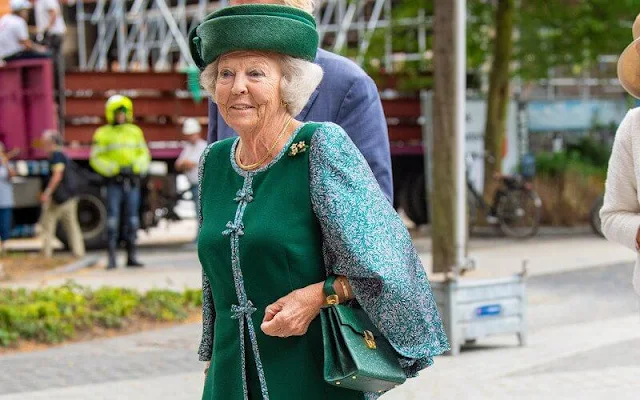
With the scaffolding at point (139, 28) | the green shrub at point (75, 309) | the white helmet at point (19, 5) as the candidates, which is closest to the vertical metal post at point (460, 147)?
the green shrub at point (75, 309)

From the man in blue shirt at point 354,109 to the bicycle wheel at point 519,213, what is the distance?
14.8 meters

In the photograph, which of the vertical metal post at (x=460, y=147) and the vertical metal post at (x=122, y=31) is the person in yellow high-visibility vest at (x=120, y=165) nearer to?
the vertical metal post at (x=460, y=147)

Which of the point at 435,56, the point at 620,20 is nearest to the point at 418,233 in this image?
the point at 620,20

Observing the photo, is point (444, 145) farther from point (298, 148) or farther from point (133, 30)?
point (133, 30)

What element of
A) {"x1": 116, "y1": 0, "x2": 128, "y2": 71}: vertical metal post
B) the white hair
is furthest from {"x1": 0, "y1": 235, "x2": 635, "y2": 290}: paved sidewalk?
{"x1": 116, "y1": 0, "x2": 128, "y2": 71}: vertical metal post

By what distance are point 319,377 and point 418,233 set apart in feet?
56.1

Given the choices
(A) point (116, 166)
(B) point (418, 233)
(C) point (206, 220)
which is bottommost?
(B) point (418, 233)

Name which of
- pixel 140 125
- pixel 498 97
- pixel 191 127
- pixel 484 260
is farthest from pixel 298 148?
pixel 498 97

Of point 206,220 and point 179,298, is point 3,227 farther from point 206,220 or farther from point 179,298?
point 206,220

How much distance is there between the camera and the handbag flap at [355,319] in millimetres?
3426

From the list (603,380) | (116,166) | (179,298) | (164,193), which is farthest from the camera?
(164,193)

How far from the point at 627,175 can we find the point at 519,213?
15.1 m

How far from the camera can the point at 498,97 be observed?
20.8m

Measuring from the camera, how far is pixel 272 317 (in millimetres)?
3449
